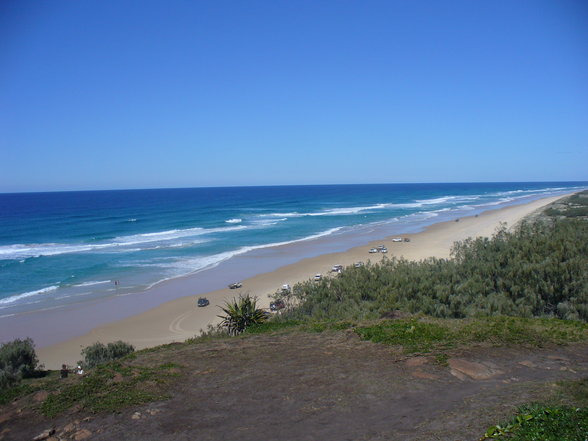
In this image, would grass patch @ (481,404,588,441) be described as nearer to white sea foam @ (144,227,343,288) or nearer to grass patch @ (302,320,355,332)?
grass patch @ (302,320,355,332)

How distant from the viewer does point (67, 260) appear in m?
34.6

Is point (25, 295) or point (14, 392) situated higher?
point (14, 392)

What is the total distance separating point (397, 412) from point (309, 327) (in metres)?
5.18

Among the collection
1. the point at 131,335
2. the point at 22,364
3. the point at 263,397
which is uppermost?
the point at 263,397

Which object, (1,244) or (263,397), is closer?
(263,397)

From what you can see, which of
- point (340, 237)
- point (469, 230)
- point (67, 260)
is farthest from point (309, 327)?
point (469, 230)

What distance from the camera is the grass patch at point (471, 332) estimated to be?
9.25 m

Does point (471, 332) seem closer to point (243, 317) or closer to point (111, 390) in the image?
point (243, 317)

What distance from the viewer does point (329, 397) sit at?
7.23m

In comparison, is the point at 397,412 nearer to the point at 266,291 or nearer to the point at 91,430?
the point at 91,430

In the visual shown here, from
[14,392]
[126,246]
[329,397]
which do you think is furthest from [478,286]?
[126,246]

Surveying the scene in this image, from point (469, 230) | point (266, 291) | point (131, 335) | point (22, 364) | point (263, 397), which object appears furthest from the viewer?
point (469, 230)

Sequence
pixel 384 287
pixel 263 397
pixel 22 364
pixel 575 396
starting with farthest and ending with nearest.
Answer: pixel 384 287 → pixel 22 364 → pixel 263 397 → pixel 575 396

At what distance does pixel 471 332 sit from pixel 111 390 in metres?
7.61
